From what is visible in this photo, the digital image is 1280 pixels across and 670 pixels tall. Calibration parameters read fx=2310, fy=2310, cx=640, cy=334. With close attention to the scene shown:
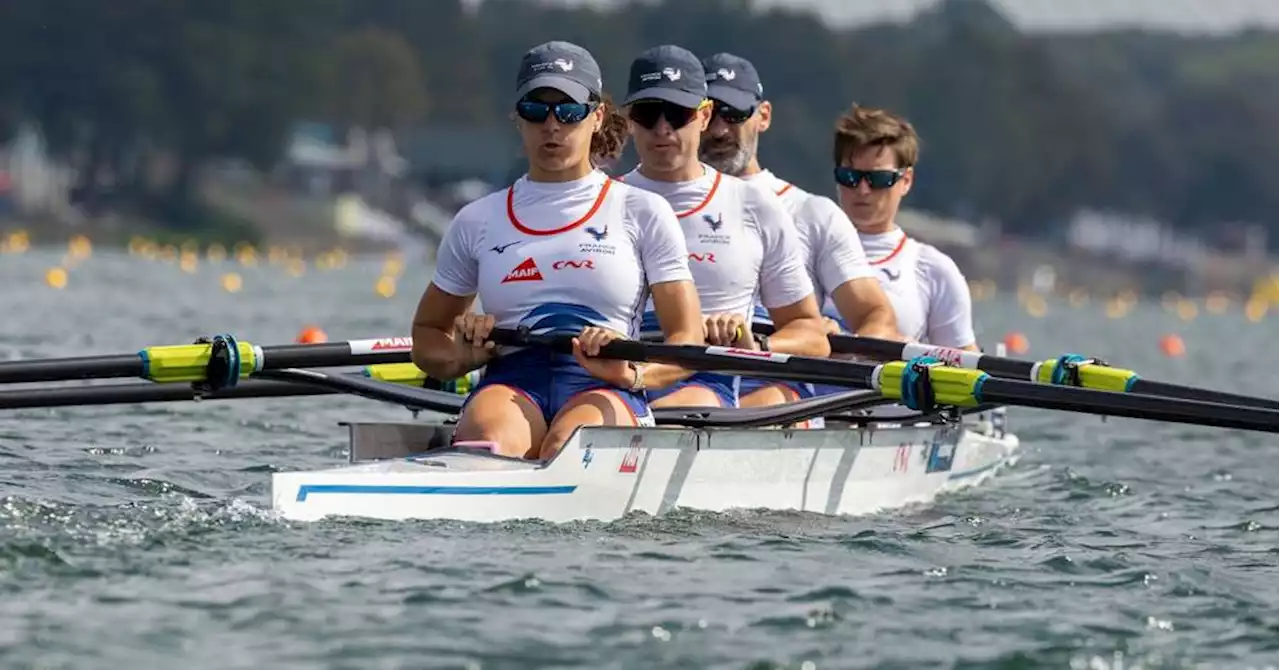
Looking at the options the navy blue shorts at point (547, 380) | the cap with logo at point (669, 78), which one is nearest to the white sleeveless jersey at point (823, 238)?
the cap with logo at point (669, 78)

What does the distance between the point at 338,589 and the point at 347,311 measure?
26668mm

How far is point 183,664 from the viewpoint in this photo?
6.77 meters

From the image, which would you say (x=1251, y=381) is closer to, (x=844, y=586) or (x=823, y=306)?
(x=823, y=306)

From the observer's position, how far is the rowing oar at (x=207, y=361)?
9516 mm

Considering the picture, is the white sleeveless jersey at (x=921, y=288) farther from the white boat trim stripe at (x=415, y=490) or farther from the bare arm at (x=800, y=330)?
the white boat trim stripe at (x=415, y=490)

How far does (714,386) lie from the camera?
10.6 m

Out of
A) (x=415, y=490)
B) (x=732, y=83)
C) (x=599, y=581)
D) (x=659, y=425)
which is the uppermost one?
(x=732, y=83)

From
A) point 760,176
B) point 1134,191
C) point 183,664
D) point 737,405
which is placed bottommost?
point 183,664

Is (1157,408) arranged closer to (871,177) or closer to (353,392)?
(871,177)

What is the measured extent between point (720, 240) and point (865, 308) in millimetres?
1226

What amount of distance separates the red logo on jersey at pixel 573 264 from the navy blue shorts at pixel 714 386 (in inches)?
50.0

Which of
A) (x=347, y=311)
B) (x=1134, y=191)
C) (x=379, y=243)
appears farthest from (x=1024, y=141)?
(x=347, y=311)

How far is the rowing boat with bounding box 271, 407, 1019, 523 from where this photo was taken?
8.63 m

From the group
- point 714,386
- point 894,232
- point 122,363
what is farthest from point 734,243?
point 122,363
